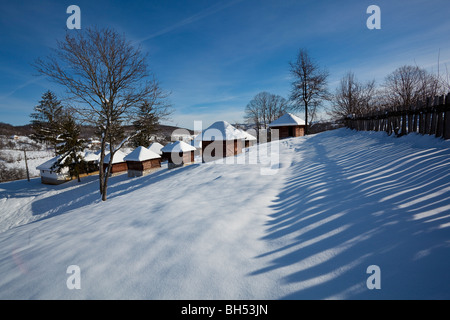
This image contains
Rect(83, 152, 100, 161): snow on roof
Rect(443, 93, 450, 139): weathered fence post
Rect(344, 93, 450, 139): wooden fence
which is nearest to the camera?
Rect(443, 93, 450, 139): weathered fence post

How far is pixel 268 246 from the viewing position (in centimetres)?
267

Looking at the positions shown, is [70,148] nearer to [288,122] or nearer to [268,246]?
[288,122]

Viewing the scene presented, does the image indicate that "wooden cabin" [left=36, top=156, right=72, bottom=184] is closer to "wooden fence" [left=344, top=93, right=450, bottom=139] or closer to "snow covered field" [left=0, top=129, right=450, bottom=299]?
"snow covered field" [left=0, top=129, right=450, bottom=299]

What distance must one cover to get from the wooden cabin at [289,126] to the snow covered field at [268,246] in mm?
19108

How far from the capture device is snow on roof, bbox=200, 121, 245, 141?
17.4m

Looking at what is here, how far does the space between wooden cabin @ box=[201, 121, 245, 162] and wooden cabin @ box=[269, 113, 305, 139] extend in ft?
26.5

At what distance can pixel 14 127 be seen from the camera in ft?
194

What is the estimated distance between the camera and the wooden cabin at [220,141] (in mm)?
17500

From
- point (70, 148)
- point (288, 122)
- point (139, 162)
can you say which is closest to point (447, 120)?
point (288, 122)

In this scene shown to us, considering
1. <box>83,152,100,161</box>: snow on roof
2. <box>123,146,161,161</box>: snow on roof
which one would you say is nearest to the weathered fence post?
<box>123,146,161,161</box>: snow on roof

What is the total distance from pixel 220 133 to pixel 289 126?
11.2 m

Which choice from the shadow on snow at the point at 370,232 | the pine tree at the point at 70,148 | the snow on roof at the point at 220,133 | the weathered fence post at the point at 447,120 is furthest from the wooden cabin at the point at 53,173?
the weathered fence post at the point at 447,120

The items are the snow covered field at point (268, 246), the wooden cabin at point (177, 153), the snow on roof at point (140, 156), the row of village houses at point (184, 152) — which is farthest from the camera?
the wooden cabin at point (177, 153)

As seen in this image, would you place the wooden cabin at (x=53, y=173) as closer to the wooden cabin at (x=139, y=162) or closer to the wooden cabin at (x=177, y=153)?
the wooden cabin at (x=139, y=162)
